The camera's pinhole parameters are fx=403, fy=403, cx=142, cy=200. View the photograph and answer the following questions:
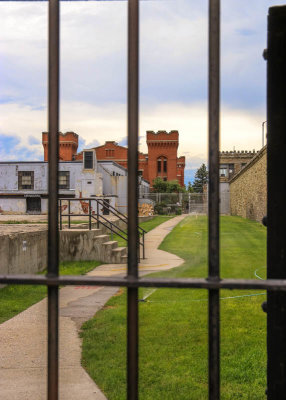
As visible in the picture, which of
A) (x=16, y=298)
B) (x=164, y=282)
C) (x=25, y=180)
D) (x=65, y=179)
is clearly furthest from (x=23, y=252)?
(x=25, y=180)

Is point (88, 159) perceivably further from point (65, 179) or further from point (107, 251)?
point (107, 251)

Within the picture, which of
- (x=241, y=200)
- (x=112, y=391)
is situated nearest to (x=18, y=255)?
(x=112, y=391)

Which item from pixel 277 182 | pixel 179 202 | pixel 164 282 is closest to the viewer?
pixel 164 282

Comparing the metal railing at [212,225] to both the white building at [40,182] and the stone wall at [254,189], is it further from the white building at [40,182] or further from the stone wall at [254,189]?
the white building at [40,182]

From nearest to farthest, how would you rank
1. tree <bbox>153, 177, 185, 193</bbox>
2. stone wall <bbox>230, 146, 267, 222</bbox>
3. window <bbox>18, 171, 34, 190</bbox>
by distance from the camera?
1. stone wall <bbox>230, 146, 267, 222</bbox>
2. window <bbox>18, 171, 34, 190</bbox>
3. tree <bbox>153, 177, 185, 193</bbox>

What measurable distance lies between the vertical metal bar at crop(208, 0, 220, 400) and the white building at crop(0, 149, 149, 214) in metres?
27.7

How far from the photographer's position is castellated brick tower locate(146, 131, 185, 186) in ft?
166

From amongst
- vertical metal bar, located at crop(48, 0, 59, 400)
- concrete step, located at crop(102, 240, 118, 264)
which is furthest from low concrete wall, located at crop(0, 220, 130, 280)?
vertical metal bar, located at crop(48, 0, 59, 400)

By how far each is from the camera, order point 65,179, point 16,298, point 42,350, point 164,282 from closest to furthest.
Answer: point 164,282 → point 42,350 → point 16,298 → point 65,179

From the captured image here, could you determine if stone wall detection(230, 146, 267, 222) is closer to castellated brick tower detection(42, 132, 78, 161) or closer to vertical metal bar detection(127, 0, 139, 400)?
vertical metal bar detection(127, 0, 139, 400)

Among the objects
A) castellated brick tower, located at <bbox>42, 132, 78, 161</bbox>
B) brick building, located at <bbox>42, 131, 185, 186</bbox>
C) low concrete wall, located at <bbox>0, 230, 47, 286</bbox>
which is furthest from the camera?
brick building, located at <bbox>42, 131, 185, 186</bbox>

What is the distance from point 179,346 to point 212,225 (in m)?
3.08

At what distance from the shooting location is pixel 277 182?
1395mm

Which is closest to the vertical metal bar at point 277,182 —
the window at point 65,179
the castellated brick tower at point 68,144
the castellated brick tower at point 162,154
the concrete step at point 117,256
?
the concrete step at point 117,256
